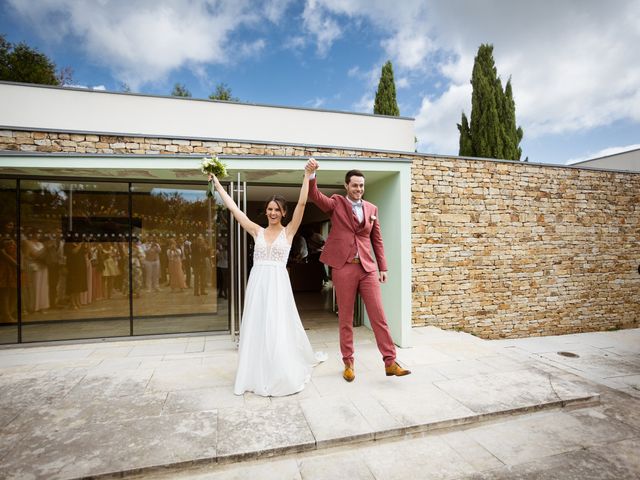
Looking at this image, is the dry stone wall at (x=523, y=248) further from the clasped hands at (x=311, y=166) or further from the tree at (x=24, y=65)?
the tree at (x=24, y=65)

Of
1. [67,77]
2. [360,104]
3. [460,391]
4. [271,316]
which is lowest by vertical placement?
[460,391]

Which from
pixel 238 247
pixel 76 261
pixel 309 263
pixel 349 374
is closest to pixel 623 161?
pixel 309 263

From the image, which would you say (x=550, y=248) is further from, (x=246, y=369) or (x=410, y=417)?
(x=246, y=369)

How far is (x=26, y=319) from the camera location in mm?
5719

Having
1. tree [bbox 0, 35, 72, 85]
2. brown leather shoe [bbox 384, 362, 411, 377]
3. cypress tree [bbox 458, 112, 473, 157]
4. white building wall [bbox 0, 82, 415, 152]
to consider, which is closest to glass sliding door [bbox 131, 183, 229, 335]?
white building wall [bbox 0, 82, 415, 152]

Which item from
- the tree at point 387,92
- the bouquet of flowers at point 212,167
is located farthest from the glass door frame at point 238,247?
the tree at point 387,92

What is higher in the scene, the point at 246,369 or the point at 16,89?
the point at 16,89

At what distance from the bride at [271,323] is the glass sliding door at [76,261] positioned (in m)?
3.45

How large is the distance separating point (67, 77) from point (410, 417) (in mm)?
23246

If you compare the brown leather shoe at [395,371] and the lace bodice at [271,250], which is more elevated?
the lace bodice at [271,250]

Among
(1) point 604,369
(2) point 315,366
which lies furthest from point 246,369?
(1) point 604,369

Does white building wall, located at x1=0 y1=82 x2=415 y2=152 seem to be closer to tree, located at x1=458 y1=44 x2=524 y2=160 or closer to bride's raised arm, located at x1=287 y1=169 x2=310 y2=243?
bride's raised arm, located at x1=287 y1=169 x2=310 y2=243

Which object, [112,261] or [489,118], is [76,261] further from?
[489,118]

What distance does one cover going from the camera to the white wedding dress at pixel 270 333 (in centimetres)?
319
